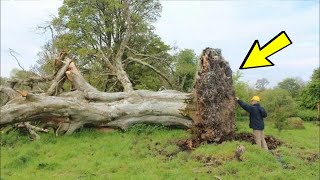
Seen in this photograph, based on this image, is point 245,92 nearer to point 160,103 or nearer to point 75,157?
point 160,103

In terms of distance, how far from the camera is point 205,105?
497 inches

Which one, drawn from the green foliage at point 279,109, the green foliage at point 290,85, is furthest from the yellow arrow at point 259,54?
the green foliage at point 290,85

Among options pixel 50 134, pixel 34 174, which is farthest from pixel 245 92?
pixel 34 174

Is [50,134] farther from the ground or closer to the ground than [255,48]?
closer to the ground

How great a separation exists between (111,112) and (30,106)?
2.61 meters

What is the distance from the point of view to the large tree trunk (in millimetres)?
12625

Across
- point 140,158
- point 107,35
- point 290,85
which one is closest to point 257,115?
point 140,158

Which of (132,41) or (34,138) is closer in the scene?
(34,138)

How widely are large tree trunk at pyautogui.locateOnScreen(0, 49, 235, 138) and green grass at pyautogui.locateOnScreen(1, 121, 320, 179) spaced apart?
1.56ft

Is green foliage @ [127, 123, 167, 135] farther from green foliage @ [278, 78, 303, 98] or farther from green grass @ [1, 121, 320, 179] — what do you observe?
green foliage @ [278, 78, 303, 98]

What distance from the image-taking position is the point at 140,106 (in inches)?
571

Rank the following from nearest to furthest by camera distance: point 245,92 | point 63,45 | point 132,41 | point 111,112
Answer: point 111,112 → point 245,92 → point 63,45 → point 132,41

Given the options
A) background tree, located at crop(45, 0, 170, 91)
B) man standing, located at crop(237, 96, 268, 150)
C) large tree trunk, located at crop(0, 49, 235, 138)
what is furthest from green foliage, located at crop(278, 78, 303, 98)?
man standing, located at crop(237, 96, 268, 150)

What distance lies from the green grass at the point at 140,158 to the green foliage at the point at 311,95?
18.5 meters
